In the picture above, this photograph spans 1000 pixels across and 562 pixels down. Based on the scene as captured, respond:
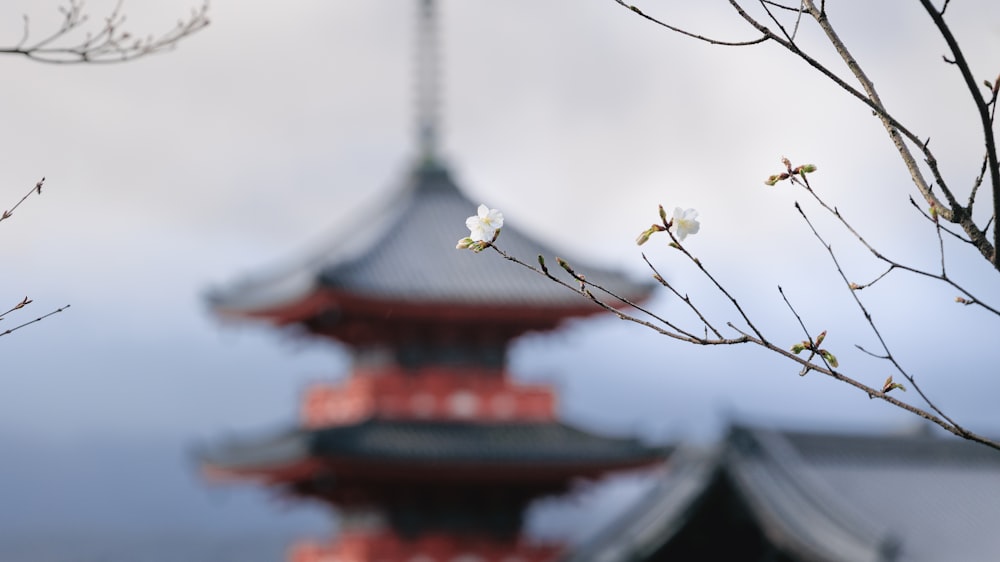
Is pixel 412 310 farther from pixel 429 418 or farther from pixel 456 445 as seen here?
pixel 456 445

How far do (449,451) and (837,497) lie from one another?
15.3 ft

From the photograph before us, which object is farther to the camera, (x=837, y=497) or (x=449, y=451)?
(x=449, y=451)

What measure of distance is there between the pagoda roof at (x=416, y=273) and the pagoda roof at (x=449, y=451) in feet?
5.02

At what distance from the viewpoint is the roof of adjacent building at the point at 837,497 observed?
16.4 metres

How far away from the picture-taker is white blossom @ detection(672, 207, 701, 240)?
178 inches

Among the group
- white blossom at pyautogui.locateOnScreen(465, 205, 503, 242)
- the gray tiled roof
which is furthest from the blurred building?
white blossom at pyautogui.locateOnScreen(465, 205, 503, 242)

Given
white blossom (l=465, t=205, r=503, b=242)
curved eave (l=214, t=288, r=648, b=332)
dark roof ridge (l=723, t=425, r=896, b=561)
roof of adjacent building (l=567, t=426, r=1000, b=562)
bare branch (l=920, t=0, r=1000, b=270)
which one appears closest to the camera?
bare branch (l=920, t=0, r=1000, b=270)

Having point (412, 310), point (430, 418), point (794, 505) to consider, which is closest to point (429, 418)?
point (430, 418)

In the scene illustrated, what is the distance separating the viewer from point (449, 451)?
19266mm

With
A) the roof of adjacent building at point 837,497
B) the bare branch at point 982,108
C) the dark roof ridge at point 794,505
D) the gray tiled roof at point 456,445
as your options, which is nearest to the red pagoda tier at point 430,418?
the gray tiled roof at point 456,445

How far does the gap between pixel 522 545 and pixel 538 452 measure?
135cm

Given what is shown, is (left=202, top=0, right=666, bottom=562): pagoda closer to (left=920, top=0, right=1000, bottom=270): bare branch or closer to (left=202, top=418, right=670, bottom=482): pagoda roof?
(left=202, top=418, right=670, bottom=482): pagoda roof

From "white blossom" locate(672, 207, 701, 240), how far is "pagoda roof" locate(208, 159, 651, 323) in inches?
572

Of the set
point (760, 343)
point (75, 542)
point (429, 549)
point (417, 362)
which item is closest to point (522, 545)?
point (429, 549)
